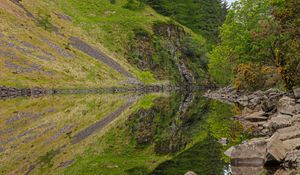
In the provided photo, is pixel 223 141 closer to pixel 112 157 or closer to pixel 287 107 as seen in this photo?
pixel 112 157

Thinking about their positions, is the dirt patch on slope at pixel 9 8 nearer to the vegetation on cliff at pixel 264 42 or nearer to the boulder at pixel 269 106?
the vegetation on cliff at pixel 264 42

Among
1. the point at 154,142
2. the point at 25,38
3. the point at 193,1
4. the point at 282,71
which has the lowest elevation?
the point at 154,142

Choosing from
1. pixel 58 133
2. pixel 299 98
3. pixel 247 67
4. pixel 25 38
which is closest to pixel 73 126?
pixel 58 133

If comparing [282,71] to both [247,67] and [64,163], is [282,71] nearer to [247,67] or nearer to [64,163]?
[247,67]

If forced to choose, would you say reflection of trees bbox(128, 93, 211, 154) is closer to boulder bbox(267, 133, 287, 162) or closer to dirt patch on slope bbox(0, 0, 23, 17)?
boulder bbox(267, 133, 287, 162)

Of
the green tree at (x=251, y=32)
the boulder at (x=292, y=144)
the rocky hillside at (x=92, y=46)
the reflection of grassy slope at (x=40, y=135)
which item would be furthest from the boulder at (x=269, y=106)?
the rocky hillside at (x=92, y=46)

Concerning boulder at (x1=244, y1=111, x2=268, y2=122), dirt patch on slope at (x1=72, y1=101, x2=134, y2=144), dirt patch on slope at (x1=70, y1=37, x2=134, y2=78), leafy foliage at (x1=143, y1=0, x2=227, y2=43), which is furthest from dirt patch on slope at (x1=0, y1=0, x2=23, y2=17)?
leafy foliage at (x1=143, y1=0, x2=227, y2=43)
